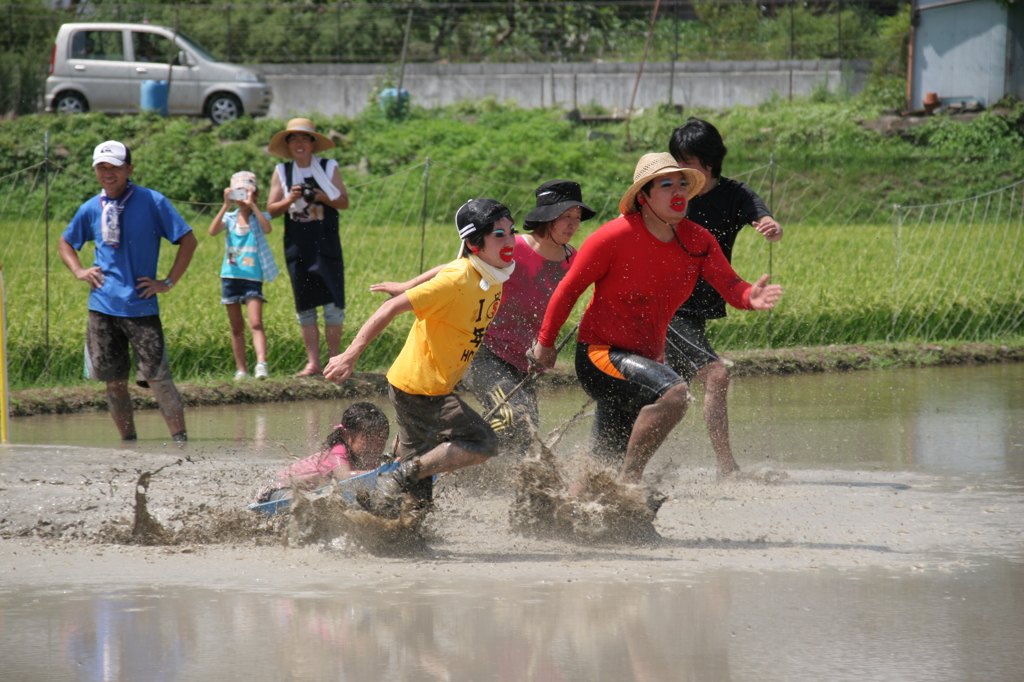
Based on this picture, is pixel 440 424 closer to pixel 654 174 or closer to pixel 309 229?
pixel 654 174

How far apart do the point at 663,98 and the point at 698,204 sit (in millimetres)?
19776

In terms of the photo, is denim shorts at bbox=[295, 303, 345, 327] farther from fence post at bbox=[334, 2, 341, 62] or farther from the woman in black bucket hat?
fence post at bbox=[334, 2, 341, 62]

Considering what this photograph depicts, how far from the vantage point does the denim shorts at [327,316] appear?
9.12 metres

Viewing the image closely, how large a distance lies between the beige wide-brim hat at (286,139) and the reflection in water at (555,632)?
5295 millimetres

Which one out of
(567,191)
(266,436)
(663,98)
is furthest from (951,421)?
(663,98)

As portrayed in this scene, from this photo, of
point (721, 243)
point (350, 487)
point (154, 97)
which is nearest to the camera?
point (350, 487)

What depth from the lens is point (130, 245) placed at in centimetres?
739

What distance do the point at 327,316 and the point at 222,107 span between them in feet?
46.9

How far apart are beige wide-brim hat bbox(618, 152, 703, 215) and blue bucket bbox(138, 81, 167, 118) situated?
1818 centimetres

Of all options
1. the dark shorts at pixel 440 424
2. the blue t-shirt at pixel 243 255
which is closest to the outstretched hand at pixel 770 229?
the dark shorts at pixel 440 424

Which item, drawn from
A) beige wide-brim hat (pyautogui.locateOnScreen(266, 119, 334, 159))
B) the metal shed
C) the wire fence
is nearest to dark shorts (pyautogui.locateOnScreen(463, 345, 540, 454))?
beige wide-brim hat (pyautogui.locateOnScreen(266, 119, 334, 159))

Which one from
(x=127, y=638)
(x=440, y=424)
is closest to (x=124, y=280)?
(x=440, y=424)

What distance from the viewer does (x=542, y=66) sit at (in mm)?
26188

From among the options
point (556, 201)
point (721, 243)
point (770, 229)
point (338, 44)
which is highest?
point (338, 44)
